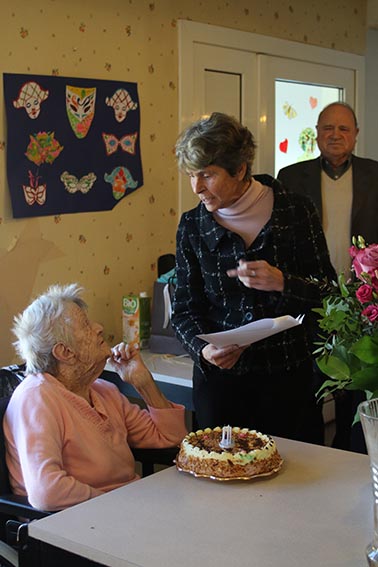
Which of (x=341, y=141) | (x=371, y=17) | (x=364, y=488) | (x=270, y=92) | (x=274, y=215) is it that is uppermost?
(x=371, y=17)

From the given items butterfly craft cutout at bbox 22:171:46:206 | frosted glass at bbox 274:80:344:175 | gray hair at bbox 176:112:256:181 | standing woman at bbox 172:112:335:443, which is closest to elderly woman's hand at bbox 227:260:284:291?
standing woman at bbox 172:112:335:443

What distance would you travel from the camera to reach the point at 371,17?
491 centimetres

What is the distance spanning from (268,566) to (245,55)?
9.42 feet

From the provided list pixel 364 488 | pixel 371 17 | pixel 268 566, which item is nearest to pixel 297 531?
pixel 268 566

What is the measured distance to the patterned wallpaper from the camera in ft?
9.64

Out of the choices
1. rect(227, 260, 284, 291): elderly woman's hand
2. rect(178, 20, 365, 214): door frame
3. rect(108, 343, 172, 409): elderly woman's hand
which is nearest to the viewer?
rect(227, 260, 284, 291): elderly woman's hand

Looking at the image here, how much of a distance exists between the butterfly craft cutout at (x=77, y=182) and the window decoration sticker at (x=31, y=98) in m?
0.26

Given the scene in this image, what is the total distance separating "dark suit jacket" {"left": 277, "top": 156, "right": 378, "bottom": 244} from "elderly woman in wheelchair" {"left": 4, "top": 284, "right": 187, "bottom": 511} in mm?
1400

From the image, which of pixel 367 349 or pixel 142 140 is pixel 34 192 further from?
pixel 367 349

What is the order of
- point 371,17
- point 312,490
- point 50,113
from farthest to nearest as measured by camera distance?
point 371,17
point 50,113
point 312,490

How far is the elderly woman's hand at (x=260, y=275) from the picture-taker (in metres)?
2.19

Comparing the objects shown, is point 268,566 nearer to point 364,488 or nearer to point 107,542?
point 107,542

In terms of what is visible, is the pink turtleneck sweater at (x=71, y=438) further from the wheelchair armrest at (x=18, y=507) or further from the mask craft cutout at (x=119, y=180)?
the mask craft cutout at (x=119, y=180)

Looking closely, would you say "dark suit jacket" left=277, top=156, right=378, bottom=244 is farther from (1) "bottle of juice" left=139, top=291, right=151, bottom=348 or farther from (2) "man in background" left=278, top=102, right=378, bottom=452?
(1) "bottle of juice" left=139, top=291, right=151, bottom=348
